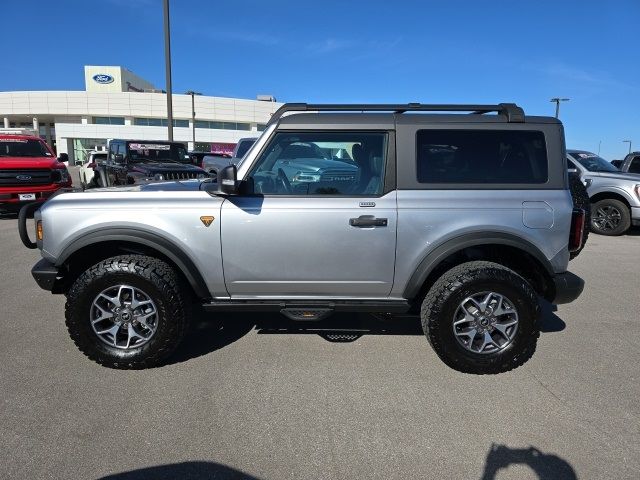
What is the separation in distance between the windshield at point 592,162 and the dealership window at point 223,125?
67679mm

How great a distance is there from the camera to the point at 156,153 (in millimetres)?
11188

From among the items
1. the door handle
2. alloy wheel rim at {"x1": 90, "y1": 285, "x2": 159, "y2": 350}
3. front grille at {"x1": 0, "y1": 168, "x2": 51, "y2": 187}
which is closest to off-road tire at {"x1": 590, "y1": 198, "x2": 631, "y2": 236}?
the door handle

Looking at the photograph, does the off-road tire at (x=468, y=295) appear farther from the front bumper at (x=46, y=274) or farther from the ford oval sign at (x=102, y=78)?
the ford oval sign at (x=102, y=78)

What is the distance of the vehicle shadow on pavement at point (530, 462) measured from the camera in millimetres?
2283

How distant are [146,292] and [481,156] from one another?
279 centimetres

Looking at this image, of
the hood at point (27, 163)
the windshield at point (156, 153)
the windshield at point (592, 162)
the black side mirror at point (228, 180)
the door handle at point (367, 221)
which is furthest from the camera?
the windshield at point (156, 153)

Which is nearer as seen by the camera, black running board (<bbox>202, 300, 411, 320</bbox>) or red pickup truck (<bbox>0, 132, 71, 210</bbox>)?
black running board (<bbox>202, 300, 411, 320</bbox>)

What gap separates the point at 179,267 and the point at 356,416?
170 cm

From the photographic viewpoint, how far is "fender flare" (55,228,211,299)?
325 centimetres

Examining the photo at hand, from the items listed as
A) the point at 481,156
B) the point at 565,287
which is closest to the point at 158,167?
the point at 481,156

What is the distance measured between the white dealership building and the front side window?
65007 millimetres

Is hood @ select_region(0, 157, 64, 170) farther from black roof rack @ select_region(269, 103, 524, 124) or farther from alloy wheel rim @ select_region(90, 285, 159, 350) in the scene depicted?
black roof rack @ select_region(269, 103, 524, 124)

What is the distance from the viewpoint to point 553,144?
3.29 metres

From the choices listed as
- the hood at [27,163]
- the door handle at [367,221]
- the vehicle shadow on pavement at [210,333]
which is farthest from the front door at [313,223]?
the hood at [27,163]
